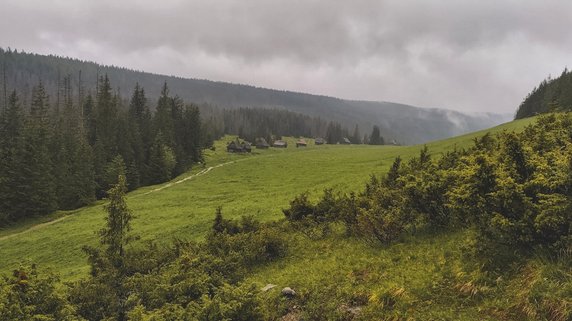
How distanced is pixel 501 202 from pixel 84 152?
2853 inches

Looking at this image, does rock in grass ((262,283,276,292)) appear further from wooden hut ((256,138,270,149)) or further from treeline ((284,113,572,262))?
wooden hut ((256,138,270,149))

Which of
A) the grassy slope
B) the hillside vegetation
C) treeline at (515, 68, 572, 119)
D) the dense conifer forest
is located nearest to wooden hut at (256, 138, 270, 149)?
the dense conifer forest

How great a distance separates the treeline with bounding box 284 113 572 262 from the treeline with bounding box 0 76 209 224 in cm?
5709

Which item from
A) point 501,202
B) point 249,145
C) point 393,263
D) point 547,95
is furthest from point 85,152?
point 547,95

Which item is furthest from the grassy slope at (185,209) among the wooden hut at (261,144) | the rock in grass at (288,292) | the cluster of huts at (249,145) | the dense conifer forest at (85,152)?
the wooden hut at (261,144)

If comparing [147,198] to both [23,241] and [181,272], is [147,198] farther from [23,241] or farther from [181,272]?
[181,272]

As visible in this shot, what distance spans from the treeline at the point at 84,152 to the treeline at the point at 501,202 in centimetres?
5709

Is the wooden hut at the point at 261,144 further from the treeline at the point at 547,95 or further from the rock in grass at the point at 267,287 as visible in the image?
the rock in grass at the point at 267,287

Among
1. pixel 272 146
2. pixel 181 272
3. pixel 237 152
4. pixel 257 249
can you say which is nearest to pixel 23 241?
pixel 257 249

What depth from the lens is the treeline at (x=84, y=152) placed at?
192 ft

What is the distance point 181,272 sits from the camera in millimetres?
13711

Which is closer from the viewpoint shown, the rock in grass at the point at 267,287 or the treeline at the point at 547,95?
the rock in grass at the point at 267,287

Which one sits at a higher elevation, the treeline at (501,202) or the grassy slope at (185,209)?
the treeline at (501,202)

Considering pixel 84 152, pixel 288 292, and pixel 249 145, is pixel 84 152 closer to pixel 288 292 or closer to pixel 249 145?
pixel 249 145
